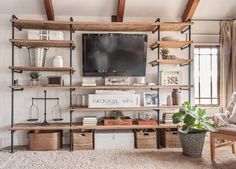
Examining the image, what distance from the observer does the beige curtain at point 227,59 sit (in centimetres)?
427

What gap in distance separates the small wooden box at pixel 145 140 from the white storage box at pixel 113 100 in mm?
487

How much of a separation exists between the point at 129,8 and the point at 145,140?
2.24 meters

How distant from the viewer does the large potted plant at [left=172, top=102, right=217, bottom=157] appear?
3.35m

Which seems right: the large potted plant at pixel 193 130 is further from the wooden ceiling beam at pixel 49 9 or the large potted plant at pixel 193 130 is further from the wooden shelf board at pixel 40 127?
the wooden ceiling beam at pixel 49 9

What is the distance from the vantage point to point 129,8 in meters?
4.08

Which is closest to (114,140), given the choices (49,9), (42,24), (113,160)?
(113,160)

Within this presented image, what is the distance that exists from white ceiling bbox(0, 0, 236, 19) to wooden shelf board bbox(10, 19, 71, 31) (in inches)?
11.0

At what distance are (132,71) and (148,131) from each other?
105cm

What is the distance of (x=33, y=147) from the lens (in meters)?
3.75

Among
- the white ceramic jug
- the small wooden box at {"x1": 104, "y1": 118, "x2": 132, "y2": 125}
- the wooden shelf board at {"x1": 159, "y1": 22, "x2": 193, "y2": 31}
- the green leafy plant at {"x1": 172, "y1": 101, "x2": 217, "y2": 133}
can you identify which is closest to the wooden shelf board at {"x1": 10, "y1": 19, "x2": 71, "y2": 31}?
the white ceramic jug

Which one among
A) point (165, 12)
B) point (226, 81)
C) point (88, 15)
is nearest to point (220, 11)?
point (165, 12)

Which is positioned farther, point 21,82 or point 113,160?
point 21,82

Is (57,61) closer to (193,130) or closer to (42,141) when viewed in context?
(42,141)

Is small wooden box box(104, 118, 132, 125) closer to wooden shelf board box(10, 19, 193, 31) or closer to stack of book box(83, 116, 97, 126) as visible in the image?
stack of book box(83, 116, 97, 126)
